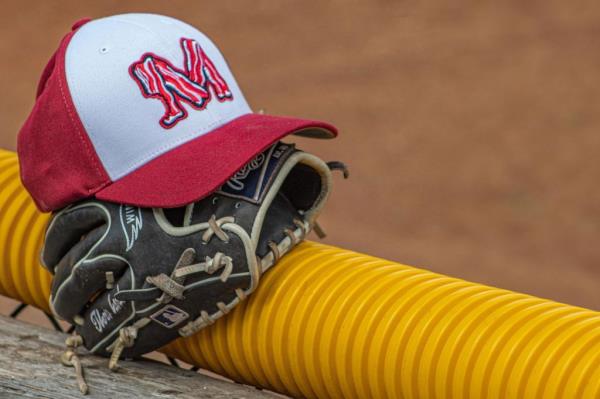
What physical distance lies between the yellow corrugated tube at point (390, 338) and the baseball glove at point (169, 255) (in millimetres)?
47

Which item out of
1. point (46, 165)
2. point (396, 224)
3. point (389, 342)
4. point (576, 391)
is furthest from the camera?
point (396, 224)

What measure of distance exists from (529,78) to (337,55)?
73 cm

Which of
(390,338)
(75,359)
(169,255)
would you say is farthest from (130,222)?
(390,338)

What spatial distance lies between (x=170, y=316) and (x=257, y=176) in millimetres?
196

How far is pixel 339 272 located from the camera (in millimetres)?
1314

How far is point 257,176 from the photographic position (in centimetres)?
129

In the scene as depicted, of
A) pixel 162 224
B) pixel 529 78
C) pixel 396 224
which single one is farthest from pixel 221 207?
pixel 529 78

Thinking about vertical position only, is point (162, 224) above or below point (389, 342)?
above

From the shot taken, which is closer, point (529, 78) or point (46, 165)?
point (46, 165)

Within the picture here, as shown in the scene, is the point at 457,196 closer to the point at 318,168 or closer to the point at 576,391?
the point at 318,168

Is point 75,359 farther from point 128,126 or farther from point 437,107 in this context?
point 437,107

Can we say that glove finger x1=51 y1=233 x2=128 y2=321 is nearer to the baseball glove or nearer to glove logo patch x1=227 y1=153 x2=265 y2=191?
the baseball glove

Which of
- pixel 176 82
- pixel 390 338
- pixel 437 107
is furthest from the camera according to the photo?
pixel 437 107

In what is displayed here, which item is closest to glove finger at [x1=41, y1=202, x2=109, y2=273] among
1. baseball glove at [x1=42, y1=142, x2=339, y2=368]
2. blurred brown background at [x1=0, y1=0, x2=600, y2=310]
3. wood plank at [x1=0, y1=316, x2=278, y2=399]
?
baseball glove at [x1=42, y1=142, x2=339, y2=368]
